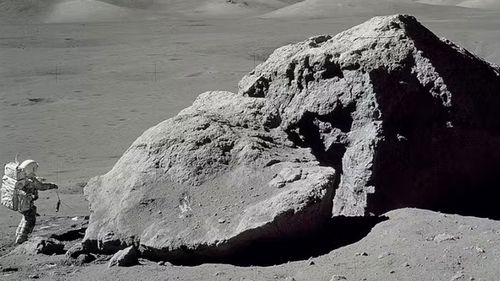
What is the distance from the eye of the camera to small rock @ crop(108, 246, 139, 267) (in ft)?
13.5

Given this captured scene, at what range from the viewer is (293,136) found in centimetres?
512

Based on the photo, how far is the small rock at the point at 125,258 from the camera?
4.13 meters

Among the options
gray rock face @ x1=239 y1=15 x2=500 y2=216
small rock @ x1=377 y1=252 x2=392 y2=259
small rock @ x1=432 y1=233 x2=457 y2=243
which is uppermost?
gray rock face @ x1=239 y1=15 x2=500 y2=216

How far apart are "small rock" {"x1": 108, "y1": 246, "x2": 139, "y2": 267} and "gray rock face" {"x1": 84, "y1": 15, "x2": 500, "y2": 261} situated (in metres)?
0.11

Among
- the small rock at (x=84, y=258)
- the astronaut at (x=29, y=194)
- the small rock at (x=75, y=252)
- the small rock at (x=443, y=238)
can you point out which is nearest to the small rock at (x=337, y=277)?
the small rock at (x=443, y=238)

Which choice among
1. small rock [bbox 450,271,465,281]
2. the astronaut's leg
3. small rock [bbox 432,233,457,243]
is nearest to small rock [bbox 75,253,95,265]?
the astronaut's leg

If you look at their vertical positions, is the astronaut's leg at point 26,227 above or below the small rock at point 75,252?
below

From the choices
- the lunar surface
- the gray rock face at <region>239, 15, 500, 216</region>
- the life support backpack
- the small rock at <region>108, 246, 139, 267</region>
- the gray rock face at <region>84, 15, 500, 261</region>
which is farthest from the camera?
the life support backpack

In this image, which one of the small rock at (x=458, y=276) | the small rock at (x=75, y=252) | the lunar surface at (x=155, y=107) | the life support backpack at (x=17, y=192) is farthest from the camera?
the life support backpack at (x=17, y=192)

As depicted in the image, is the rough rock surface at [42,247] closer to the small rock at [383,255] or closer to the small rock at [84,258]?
the small rock at [84,258]

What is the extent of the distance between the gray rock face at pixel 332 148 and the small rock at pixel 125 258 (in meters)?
0.11

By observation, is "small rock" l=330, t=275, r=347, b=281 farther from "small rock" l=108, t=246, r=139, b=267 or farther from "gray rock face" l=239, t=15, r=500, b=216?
"small rock" l=108, t=246, r=139, b=267

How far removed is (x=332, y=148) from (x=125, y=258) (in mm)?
1706

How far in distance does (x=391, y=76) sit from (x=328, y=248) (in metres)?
1.34
